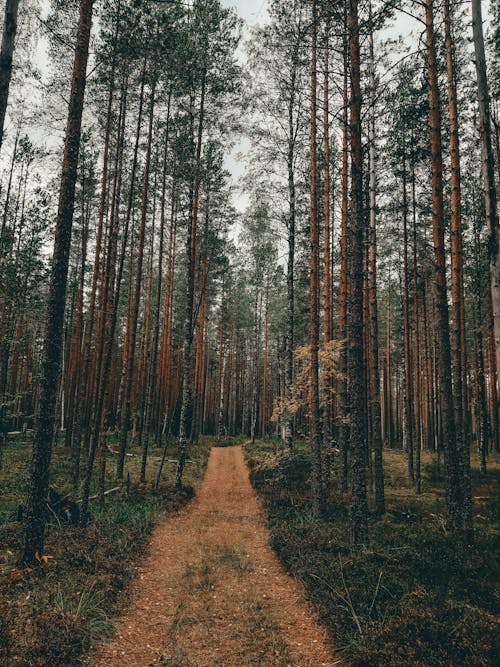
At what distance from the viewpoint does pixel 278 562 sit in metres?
7.57

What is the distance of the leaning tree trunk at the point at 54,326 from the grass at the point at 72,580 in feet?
2.29

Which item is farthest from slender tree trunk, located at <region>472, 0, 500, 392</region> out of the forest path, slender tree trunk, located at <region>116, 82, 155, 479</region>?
slender tree trunk, located at <region>116, 82, 155, 479</region>

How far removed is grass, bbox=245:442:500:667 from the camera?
13.0ft

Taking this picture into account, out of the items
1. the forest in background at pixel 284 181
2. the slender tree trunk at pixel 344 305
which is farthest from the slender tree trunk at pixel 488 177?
the slender tree trunk at pixel 344 305

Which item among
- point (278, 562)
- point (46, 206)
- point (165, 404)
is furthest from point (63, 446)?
point (278, 562)

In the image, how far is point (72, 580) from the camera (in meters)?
5.66

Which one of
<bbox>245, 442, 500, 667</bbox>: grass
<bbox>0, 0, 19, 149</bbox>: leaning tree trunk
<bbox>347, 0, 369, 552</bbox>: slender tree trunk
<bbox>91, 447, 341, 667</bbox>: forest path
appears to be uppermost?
<bbox>0, 0, 19, 149</bbox>: leaning tree trunk

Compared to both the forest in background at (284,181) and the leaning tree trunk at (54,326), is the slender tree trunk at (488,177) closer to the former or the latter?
the forest in background at (284,181)

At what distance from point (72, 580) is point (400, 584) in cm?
487

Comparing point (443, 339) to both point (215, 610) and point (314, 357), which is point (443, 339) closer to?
point (314, 357)

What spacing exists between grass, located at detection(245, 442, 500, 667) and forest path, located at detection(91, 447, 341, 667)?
0.40 meters

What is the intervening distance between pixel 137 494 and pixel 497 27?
17438 millimetres

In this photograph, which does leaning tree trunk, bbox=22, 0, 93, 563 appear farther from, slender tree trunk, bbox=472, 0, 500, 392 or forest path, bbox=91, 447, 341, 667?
slender tree trunk, bbox=472, 0, 500, 392

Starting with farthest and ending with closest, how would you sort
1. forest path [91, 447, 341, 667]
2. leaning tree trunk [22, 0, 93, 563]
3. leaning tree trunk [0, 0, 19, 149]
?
1. leaning tree trunk [0, 0, 19, 149]
2. leaning tree trunk [22, 0, 93, 563]
3. forest path [91, 447, 341, 667]
